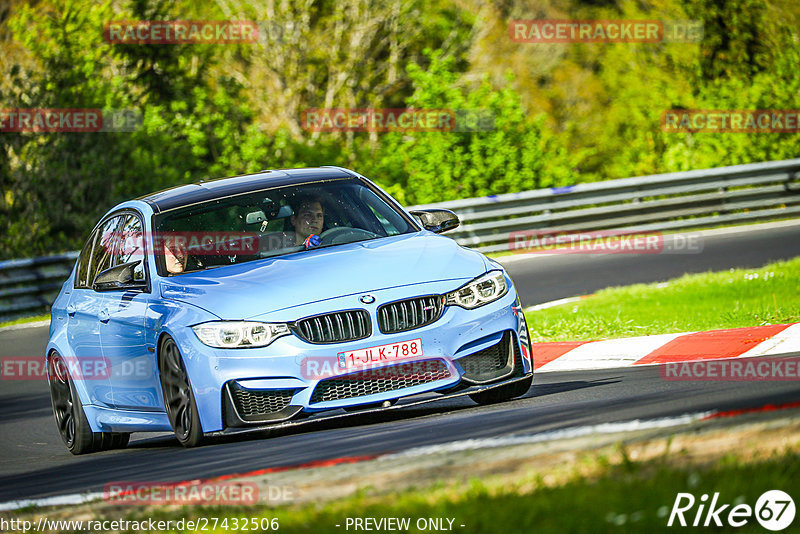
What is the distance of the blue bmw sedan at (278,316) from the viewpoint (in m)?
7.02

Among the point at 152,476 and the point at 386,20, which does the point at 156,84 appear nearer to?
the point at 386,20

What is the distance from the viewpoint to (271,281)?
289 inches

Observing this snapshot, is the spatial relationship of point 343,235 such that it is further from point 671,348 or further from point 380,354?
point 671,348

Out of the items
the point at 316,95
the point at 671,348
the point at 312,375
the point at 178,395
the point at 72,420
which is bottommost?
the point at 316,95

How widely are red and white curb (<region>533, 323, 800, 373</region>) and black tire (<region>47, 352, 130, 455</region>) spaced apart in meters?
3.27

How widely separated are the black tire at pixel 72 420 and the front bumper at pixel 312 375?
6.66 ft

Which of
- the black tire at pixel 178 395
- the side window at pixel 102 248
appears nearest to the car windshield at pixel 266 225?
the black tire at pixel 178 395

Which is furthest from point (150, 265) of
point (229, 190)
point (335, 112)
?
point (335, 112)

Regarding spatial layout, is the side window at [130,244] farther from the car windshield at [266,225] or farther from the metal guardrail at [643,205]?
the metal guardrail at [643,205]

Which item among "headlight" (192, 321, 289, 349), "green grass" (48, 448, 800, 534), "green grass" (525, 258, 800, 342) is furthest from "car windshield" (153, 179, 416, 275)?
"green grass" (48, 448, 800, 534)

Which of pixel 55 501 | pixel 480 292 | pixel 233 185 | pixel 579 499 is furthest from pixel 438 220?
pixel 579 499

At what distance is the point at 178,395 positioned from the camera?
7.41 meters

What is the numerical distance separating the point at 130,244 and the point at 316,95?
28.1 m

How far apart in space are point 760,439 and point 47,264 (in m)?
15.8
